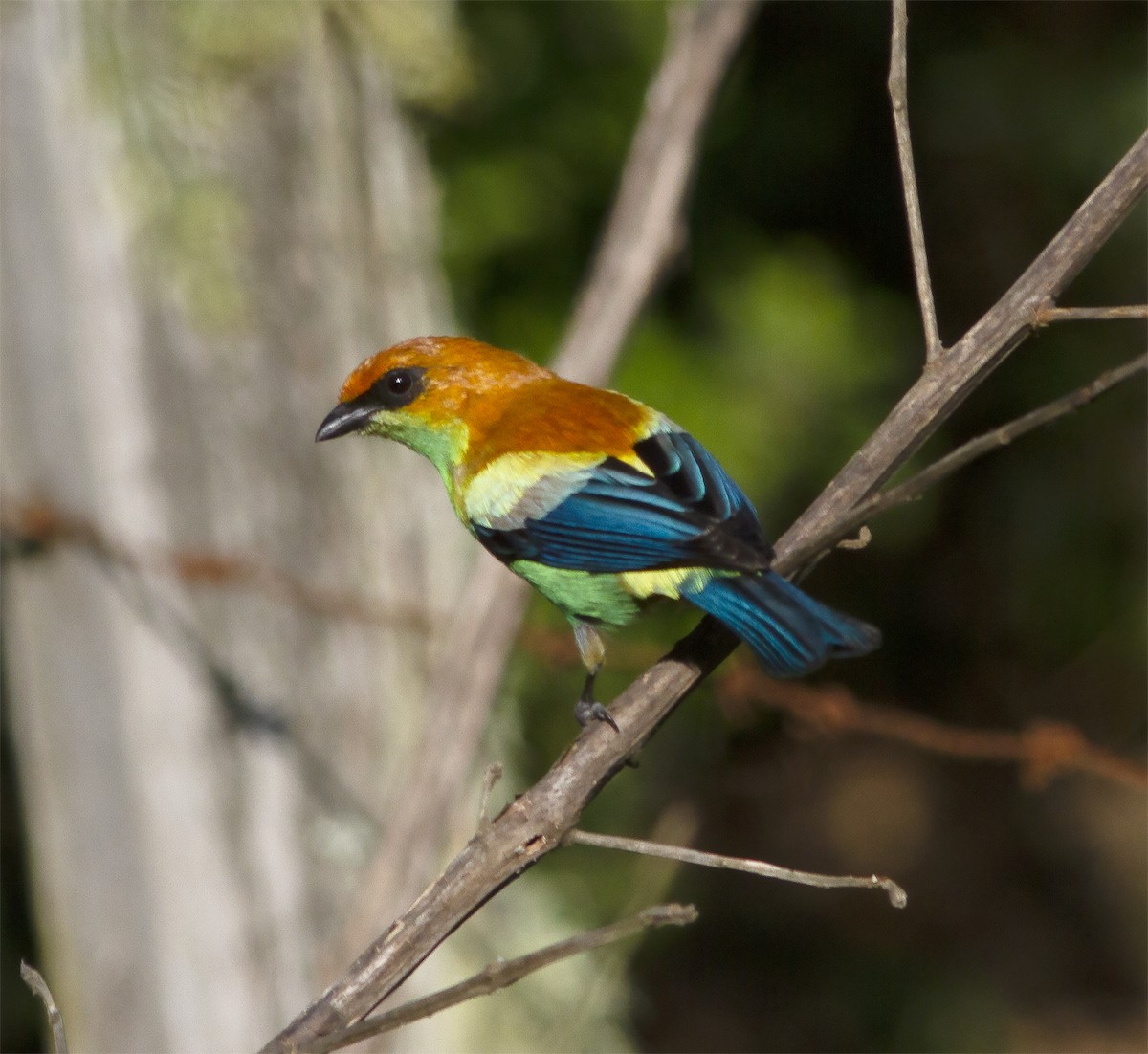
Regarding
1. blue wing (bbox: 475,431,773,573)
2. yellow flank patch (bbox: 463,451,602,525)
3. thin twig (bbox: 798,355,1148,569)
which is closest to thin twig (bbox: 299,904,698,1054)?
thin twig (bbox: 798,355,1148,569)

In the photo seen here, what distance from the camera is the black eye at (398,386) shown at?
3395 mm

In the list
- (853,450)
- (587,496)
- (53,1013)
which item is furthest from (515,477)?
(853,450)

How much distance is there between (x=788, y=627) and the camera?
249 centimetres

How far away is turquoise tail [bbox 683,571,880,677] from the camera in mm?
2465

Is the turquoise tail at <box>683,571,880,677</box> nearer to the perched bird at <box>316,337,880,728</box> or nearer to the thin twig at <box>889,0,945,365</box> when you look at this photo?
the perched bird at <box>316,337,880,728</box>

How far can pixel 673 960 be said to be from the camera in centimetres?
860

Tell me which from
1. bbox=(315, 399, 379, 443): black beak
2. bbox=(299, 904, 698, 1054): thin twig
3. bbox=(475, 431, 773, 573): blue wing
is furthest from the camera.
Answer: bbox=(315, 399, 379, 443): black beak

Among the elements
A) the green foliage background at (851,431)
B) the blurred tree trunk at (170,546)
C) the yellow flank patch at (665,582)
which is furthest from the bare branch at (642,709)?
the blurred tree trunk at (170,546)

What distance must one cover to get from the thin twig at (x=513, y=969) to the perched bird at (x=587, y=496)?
0.73 metres

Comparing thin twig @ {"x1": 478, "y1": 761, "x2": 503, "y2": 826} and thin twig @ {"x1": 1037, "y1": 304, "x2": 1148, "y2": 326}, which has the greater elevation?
thin twig @ {"x1": 1037, "y1": 304, "x2": 1148, "y2": 326}

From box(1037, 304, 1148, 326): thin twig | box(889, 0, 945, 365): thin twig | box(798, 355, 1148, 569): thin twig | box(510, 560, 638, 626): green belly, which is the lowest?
box(510, 560, 638, 626): green belly

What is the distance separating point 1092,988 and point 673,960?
2.72 metres

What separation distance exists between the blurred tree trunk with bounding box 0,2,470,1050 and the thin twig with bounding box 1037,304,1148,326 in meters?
2.38

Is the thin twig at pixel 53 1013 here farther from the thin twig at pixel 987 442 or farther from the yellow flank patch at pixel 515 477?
the yellow flank patch at pixel 515 477
